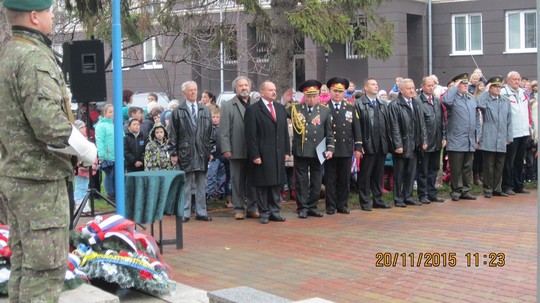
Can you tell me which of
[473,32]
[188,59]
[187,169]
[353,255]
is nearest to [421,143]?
[187,169]

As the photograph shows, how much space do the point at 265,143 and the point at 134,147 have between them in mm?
2949

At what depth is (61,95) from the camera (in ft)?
15.1

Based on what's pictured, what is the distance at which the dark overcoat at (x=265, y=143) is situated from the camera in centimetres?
1134

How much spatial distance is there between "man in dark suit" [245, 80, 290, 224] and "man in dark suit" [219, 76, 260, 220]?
0.21 metres

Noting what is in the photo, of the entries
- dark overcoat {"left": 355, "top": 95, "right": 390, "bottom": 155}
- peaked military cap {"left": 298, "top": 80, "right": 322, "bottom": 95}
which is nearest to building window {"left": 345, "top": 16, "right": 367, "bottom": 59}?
dark overcoat {"left": 355, "top": 95, "right": 390, "bottom": 155}

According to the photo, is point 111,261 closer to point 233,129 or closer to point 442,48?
point 233,129

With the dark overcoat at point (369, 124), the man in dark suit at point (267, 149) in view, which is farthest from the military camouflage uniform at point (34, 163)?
the dark overcoat at point (369, 124)

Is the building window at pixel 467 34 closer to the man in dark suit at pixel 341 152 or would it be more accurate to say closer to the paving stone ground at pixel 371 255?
the paving stone ground at pixel 371 255

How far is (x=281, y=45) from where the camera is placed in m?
14.4

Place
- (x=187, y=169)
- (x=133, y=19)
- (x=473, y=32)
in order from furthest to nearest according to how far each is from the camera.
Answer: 1. (x=473, y=32)
2. (x=133, y=19)
3. (x=187, y=169)

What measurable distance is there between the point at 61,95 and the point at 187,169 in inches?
272

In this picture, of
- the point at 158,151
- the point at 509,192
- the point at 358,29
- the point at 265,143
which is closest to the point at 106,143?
the point at 158,151

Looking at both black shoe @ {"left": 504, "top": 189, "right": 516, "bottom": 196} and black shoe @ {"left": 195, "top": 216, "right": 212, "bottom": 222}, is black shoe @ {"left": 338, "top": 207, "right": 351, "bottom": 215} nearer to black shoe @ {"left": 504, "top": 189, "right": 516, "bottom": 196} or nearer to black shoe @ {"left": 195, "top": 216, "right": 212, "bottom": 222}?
black shoe @ {"left": 195, "top": 216, "right": 212, "bottom": 222}

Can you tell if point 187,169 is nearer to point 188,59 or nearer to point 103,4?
point 103,4
